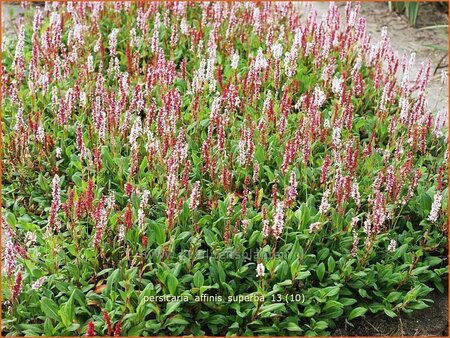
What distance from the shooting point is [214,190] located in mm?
4738

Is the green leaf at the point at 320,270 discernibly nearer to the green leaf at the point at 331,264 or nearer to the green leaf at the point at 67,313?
the green leaf at the point at 331,264

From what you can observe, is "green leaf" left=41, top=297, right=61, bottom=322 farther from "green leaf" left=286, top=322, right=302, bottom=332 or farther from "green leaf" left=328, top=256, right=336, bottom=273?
"green leaf" left=328, top=256, right=336, bottom=273

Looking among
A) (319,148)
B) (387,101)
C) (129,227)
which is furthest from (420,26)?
(129,227)

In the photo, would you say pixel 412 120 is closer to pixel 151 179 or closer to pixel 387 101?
pixel 387 101

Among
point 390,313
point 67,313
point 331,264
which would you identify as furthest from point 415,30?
point 67,313

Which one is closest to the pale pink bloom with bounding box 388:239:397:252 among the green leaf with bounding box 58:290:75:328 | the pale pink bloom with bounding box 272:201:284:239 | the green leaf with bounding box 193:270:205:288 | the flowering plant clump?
the flowering plant clump

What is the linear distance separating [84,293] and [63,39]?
3.26 metres

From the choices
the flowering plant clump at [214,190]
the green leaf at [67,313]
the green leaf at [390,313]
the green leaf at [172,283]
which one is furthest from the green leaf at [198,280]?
the green leaf at [390,313]

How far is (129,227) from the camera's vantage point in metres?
4.18

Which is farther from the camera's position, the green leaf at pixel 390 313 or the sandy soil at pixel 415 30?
the sandy soil at pixel 415 30

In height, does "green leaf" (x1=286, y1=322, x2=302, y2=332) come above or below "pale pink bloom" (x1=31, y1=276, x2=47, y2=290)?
below

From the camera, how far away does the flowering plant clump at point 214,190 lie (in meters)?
4.05

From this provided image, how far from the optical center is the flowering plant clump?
4055 mm

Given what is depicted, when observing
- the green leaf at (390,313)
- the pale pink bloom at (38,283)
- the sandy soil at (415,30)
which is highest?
the sandy soil at (415,30)
